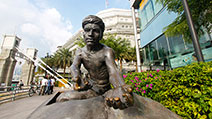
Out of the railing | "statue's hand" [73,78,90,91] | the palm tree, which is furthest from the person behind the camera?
the palm tree

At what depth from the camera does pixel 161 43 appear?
39.2 feet

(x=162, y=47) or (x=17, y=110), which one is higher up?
(x=162, y=47)

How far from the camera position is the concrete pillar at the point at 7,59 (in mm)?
11211

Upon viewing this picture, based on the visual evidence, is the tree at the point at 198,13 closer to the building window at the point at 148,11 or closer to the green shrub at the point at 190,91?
the green shrub at the point at 190,91

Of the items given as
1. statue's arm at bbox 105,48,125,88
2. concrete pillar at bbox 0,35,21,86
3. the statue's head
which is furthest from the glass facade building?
concrete pillar at bbox 0,35,21,86

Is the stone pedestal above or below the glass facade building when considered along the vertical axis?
below

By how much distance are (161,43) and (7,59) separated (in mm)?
18101

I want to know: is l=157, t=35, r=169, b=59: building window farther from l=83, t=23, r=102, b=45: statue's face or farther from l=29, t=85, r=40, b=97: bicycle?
l=29, t=85, r=40, b=97: bicycle

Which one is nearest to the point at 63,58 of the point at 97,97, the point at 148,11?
the point at 148,11

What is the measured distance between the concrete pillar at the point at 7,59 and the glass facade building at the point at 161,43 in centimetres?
1711

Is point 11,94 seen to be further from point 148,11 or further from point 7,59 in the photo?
point 148,11

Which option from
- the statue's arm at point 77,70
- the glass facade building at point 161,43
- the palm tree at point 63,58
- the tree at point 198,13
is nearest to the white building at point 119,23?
the palm tree at point 63,58

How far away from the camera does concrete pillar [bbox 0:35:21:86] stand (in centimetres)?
1121

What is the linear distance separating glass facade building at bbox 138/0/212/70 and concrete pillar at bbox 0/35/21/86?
17106mm
